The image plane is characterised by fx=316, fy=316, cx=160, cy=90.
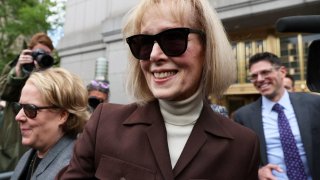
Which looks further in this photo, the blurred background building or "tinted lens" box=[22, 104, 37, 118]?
the blurred background building

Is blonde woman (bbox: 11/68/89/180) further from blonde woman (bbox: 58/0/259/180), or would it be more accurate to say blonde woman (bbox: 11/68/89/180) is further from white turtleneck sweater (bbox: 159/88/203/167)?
white turtleneck sweater (bbox: 159/88/203/167)

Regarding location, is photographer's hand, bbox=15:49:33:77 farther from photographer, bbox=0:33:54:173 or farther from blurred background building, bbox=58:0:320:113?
blurred background building, bbox=58:0:320:113

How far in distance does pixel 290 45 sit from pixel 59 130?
5681 millimetres

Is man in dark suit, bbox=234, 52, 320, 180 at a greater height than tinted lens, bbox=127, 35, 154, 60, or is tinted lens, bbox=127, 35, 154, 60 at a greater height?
tinted lens, bbox=127, 35, 154, 60

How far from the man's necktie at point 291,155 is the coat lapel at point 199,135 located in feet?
5.32

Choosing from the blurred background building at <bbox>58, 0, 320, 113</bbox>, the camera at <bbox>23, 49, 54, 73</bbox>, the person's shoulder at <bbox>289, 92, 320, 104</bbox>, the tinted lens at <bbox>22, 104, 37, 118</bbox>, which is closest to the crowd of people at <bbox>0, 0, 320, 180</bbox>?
the tinted lens at <bbox>22, 104, 37, 118</bbox>

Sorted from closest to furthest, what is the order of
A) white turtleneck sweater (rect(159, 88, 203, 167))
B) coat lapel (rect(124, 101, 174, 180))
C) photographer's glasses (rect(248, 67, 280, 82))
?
1. coat lapel (rect(124, 101, 174, 180))
2. white turtleneck sweater (rect(159, 88, 203, 167))
3. photographer's glasses (rect(248, 67, 280, 82))

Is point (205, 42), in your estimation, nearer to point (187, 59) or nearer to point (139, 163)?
point (187, 59)

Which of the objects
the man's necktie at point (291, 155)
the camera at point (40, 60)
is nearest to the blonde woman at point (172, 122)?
the man's necktie at point (291, 155)

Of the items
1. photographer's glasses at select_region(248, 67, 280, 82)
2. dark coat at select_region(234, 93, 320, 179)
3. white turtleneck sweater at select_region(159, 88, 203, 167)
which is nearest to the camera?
white turtleneck sweater at select_region(159, 88, 203, 167)

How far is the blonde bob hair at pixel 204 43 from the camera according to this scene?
1382 millimetres

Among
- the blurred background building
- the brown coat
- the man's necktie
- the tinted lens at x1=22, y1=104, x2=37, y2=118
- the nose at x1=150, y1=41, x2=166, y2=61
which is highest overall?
the blurred background building

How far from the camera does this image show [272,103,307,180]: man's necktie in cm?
272

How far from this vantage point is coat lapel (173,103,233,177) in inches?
50.2
